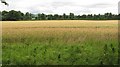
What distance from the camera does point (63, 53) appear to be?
15.0m

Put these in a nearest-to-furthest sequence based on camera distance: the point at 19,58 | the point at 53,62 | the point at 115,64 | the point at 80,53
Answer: the point at 115,64 → the point at 53,62 → the point at 19,58 → the point at 80,53

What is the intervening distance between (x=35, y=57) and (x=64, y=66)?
2343 mm

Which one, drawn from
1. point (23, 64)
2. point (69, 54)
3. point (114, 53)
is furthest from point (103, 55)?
point (23, 64)

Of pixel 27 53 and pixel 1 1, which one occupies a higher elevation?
pixel 1 1

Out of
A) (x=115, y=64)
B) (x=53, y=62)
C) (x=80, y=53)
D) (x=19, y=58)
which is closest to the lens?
(x=115, y=64)

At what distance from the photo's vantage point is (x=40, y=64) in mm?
12383

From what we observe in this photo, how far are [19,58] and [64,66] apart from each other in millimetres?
2689

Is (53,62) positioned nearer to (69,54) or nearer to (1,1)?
(69,54)

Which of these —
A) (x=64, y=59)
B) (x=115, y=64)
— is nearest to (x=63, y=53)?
(x=64, y=59)

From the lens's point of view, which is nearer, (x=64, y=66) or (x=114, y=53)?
(x=64, y=66)

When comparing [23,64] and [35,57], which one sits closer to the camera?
[23,64]

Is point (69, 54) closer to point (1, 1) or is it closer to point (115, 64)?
point (115, 64)

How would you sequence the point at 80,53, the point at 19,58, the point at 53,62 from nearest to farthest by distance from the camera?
1. the point at 53,62
2. the point at 19,58
3. the point at 80,53

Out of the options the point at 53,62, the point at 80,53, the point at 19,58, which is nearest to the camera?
the point at 53,62
